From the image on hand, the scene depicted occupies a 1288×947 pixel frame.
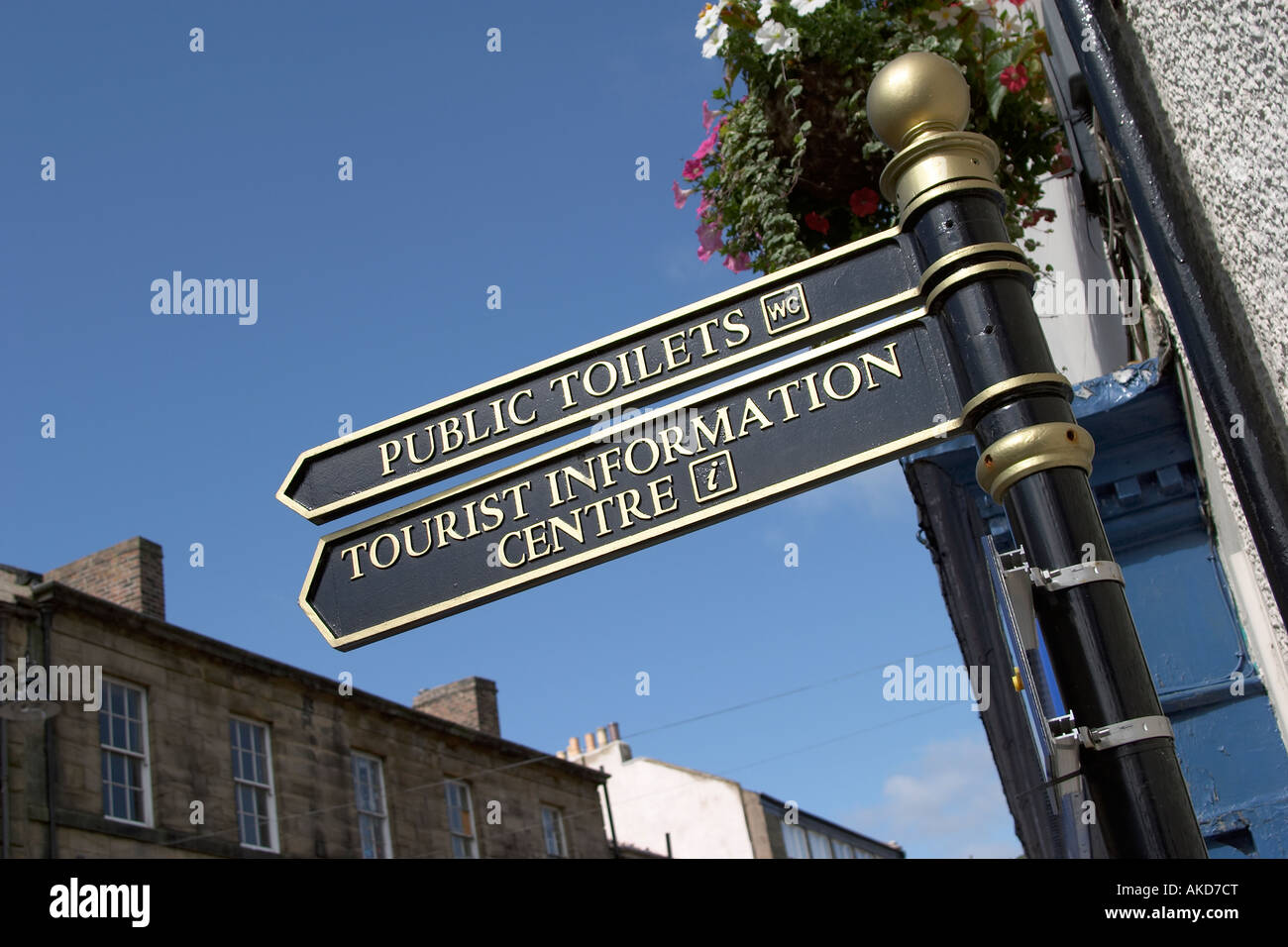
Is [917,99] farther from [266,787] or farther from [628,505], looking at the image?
[266,787]

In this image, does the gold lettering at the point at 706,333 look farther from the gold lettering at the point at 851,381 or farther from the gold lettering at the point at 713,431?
the gold lettering at the point at 851,381

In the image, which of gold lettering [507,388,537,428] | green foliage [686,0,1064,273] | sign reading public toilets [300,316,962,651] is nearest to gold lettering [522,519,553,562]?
sign reading public toilets [300,316,962,651]

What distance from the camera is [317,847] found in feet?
72.0

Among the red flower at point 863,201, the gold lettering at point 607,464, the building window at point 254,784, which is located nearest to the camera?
the gold lettering at point 607,464

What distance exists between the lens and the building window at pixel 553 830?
1155 inches

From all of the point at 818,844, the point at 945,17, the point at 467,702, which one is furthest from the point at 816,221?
the point at 818,844

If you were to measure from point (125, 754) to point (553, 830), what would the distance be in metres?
12.7

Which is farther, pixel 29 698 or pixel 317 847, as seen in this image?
pixel 317 847

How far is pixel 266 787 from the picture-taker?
71.4ft

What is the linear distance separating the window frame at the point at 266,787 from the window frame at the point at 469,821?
500cm

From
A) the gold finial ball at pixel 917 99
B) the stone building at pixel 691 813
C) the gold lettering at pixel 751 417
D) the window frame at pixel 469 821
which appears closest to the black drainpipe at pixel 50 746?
the window frame at pixel 469 821

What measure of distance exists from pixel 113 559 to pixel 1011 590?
21.2 m

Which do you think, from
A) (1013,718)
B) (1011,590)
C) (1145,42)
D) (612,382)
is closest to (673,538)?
(612,382)
